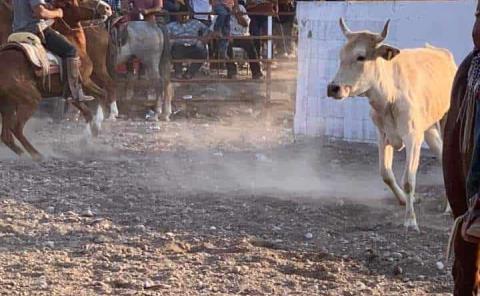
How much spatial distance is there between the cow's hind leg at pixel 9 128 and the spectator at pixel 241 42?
524 cm

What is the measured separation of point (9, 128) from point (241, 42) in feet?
18.9

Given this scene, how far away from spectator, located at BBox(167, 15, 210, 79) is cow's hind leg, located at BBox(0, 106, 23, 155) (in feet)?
15.7

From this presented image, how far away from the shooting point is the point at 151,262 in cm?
693

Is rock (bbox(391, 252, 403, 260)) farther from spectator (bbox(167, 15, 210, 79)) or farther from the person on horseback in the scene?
spectator (bbox(167, 15, 210, 79))

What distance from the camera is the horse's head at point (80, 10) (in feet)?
44.7

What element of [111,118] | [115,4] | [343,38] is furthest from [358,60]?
[115,4]

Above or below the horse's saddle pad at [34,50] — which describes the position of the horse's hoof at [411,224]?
below

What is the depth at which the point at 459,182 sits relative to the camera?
17.5 ft

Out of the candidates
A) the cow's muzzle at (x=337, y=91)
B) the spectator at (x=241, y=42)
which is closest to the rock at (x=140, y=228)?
the cow's muzzle at (x=337, y=91)

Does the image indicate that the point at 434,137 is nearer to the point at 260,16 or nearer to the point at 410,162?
the point at 410,162

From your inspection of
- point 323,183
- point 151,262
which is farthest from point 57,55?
point 151,262

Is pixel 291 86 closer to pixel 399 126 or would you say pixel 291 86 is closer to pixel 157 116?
pixel 157 116

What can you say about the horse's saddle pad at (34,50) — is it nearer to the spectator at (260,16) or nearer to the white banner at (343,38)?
the white banner at (343,38)

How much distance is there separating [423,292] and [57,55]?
7.43m
